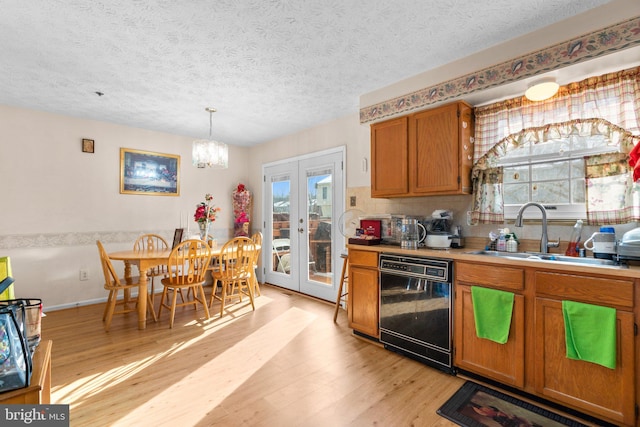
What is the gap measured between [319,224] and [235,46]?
7.97ft

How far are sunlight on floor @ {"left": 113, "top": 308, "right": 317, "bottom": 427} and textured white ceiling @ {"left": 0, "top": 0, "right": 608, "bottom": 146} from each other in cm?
238

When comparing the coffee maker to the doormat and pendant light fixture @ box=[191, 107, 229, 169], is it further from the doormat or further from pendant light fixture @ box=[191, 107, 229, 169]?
pendant light fixture @ box=[191, 107, 229, 169]

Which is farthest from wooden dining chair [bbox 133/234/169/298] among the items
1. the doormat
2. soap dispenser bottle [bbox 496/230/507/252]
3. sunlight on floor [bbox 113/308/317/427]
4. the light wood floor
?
soap dispenser bottle [bbox 496/230/507/252]

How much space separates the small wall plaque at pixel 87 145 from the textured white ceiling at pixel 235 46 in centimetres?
50

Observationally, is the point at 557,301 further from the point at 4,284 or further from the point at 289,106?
the point at 289,106

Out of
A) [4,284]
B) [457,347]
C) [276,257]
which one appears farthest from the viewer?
[276,257]

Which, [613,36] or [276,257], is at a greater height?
[613,36]

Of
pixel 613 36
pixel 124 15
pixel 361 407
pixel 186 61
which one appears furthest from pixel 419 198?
pixel 124 15

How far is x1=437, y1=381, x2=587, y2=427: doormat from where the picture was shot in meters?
1.68

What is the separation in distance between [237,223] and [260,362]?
3006mm

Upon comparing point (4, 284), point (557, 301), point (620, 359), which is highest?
point (4, 284)

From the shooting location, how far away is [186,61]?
241 cm

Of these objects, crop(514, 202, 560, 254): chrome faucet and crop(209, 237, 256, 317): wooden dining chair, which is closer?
crop(514, 202, 560, 254): chrome faucet

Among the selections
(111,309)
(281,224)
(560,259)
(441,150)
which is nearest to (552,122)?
(441,150)
